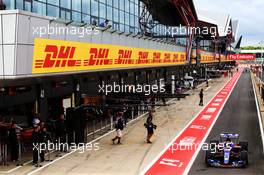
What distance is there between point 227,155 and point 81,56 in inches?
316

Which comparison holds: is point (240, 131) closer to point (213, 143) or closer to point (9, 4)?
point (213, 143)

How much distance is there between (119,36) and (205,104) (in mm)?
21860

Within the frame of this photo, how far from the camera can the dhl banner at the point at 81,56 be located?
1794 cm

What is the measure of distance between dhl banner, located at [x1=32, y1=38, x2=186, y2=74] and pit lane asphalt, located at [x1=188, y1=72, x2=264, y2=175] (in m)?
6.79

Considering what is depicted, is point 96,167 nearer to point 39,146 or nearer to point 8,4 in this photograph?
point 39,146

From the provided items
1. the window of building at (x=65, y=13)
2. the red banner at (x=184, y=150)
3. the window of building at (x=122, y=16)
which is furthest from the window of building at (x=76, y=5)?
the red banner at (x=184, y=150)

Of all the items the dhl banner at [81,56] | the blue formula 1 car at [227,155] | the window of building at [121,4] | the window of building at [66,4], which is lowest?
the blue formula 1 car at [227,155]

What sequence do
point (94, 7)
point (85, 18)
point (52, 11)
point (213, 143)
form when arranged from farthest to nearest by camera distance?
point (94, 7), point (85, 18), point (52, 11), point (213, 143)

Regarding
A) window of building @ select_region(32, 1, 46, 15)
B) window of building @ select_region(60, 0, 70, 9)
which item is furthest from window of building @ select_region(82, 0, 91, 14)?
window of building @ select_region(32, 1, 46, 15)

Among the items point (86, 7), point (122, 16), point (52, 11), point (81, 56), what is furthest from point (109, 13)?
point (81, 56)

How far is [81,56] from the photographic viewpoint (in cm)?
2134

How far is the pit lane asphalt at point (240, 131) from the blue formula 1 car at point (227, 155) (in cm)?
27

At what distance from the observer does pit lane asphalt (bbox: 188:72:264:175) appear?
18.3 meters

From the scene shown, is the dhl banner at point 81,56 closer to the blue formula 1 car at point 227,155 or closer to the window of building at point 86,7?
the window of building at point 86,7
